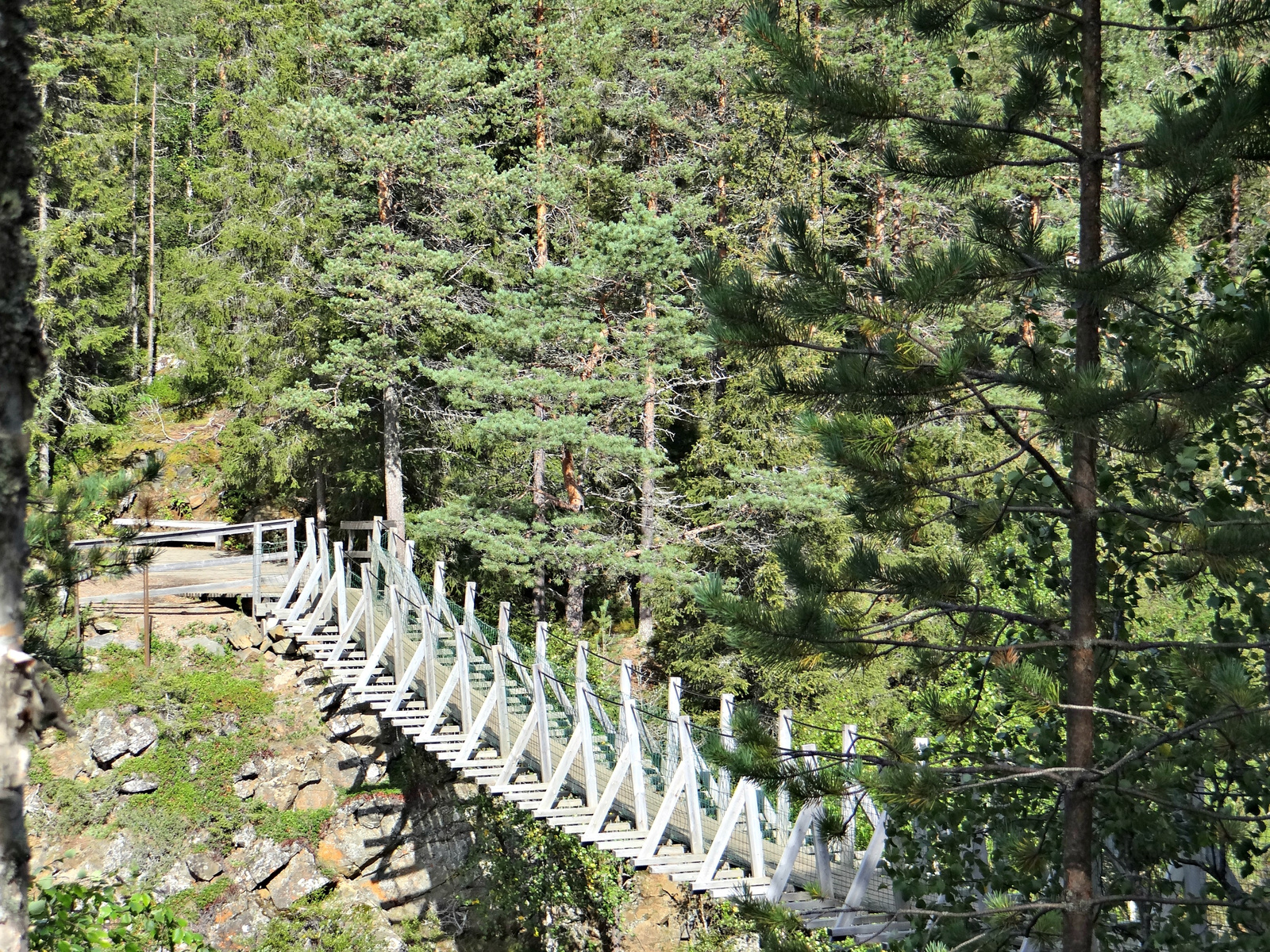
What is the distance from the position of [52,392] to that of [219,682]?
596 centimetres

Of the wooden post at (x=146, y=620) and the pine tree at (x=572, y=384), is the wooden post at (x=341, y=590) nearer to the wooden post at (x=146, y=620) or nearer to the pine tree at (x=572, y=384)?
the pine tree at (x=572, y=384)

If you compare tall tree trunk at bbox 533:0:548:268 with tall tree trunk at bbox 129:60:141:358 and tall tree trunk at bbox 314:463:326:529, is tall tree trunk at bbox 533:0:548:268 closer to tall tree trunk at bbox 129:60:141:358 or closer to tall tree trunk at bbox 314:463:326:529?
tall tree trunk at bbox 314:463:326:529

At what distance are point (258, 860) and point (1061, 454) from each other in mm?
11128

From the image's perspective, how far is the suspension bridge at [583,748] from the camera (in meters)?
5.61

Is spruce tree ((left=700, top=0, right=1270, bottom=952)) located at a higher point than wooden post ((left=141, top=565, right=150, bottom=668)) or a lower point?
higher

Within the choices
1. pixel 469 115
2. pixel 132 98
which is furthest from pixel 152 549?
pixel 132 98

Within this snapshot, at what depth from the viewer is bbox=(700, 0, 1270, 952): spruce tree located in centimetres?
316

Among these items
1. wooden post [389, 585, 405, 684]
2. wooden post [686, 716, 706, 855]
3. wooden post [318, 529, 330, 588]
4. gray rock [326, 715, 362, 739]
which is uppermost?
wooden post [318, 529, 330, 588]

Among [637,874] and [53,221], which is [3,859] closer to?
[637,874]

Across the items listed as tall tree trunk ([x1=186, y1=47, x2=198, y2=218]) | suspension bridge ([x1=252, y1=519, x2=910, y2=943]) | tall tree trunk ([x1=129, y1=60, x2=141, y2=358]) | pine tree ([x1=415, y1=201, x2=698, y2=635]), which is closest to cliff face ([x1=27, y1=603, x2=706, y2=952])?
suspension bridge ([x1=252, y1=519, x2=910, y2=943])

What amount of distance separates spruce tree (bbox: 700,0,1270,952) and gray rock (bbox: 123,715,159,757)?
10838 mm

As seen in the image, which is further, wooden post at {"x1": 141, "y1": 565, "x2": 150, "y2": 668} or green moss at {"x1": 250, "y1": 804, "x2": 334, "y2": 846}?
wooden post at {"x1": 141, "y1": 565, "x2": 150, "y2": 668}

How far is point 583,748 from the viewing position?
7723mm

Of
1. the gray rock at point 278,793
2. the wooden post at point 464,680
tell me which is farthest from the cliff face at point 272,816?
the wooden post at point 464,680
